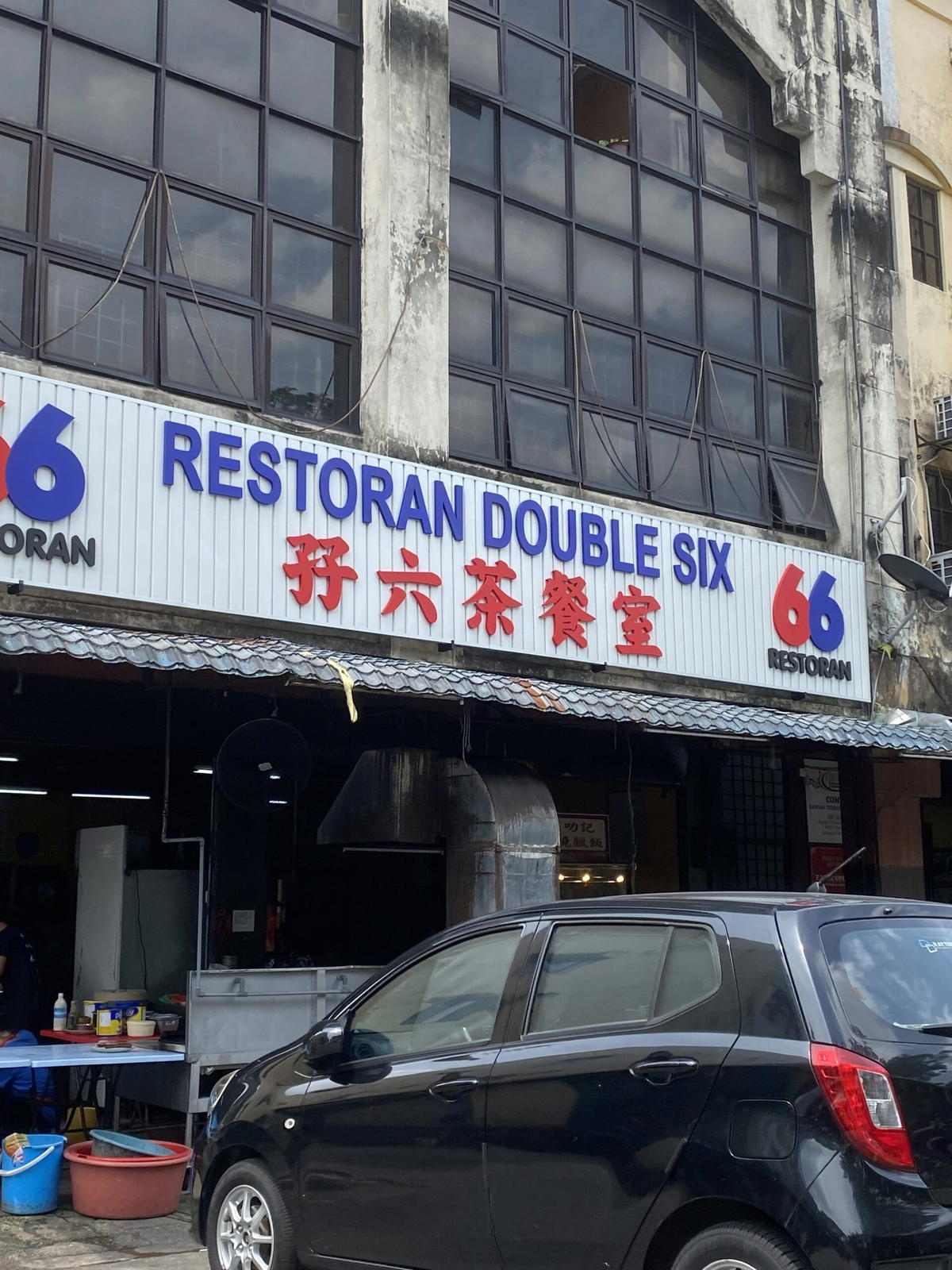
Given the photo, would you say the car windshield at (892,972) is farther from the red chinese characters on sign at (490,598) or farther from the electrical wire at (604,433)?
the electrical wire at (604,433)

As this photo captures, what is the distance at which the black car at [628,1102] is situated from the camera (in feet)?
14.9

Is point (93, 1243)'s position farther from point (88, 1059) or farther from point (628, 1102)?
point (628, 1102)

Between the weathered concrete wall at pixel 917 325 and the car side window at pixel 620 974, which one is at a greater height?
the weathered concrete wall at pixel 917 325

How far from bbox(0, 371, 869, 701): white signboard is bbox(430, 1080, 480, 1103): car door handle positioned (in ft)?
20.1

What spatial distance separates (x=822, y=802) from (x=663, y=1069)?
1277cm

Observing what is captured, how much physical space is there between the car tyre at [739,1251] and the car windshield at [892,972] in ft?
2.32

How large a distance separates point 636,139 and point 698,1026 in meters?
13.2

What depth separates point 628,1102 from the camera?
501 cm

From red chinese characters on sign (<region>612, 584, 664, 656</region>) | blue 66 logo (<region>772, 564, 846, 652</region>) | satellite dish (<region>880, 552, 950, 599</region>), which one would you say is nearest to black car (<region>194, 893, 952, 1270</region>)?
red chinese characters on sign (<region>612, 584, 664, 656</region>)

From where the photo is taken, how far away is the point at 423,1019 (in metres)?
6.02

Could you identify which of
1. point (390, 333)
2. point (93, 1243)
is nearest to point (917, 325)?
point (390, 333)

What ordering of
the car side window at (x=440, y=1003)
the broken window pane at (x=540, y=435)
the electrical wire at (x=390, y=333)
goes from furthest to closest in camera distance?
the broken window pane at (x=540, y=435), the electrical wire at (x=390, y=333), the car side window at (x=440, y=1003)

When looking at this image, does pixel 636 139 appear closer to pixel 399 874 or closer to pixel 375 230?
pixel 375 230

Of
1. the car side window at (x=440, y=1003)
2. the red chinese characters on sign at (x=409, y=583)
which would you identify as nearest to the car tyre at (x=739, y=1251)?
the car side window at (x=440, y=1003)
